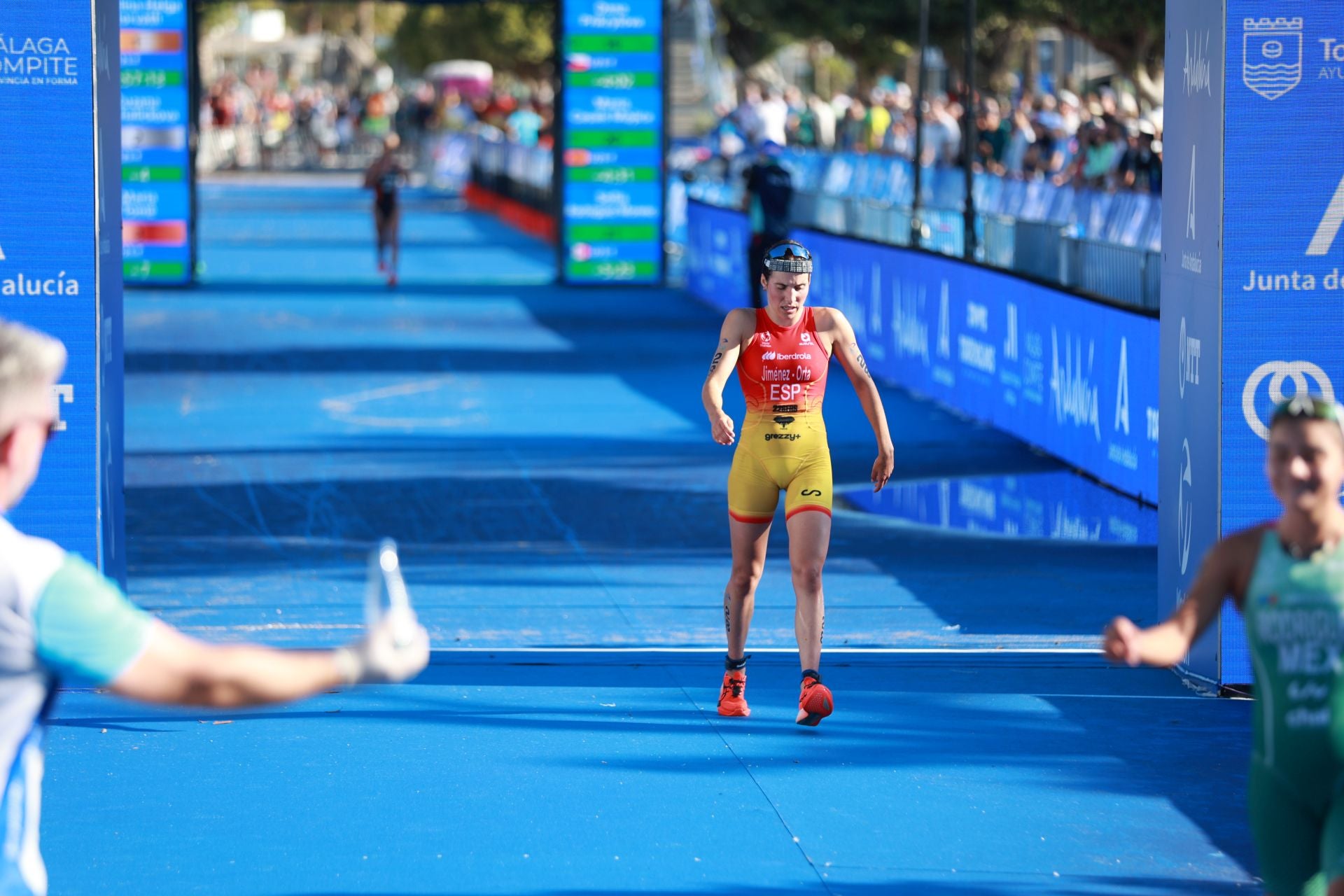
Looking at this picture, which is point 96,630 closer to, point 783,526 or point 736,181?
point 783,526

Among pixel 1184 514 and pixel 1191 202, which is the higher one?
pixel 1191 202

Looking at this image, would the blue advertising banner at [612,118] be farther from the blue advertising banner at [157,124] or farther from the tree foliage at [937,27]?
the blue advertising banner at [157,124]

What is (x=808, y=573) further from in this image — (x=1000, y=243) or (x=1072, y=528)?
(x=1000, y=243)

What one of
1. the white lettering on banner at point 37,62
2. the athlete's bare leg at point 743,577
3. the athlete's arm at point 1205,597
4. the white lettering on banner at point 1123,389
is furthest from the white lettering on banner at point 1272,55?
the white lettering on banner at point 1123,389

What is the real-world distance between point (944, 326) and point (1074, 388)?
12.8 ft

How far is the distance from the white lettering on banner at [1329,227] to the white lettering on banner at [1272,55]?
1.54ft

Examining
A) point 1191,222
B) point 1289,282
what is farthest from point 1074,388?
point 1289,282

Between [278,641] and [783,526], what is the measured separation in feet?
15.7

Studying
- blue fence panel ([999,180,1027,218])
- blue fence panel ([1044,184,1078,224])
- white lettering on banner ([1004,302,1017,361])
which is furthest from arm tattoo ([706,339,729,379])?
blue fence panel ([999,180,1027,218])

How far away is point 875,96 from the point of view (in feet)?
132

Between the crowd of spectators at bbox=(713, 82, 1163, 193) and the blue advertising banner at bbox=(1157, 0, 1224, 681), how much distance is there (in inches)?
236

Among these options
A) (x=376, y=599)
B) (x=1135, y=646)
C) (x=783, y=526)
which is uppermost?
(x=376, y=599)

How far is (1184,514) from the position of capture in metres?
9.11

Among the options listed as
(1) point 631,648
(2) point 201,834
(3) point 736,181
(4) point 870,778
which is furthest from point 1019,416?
(3) point 736,181
